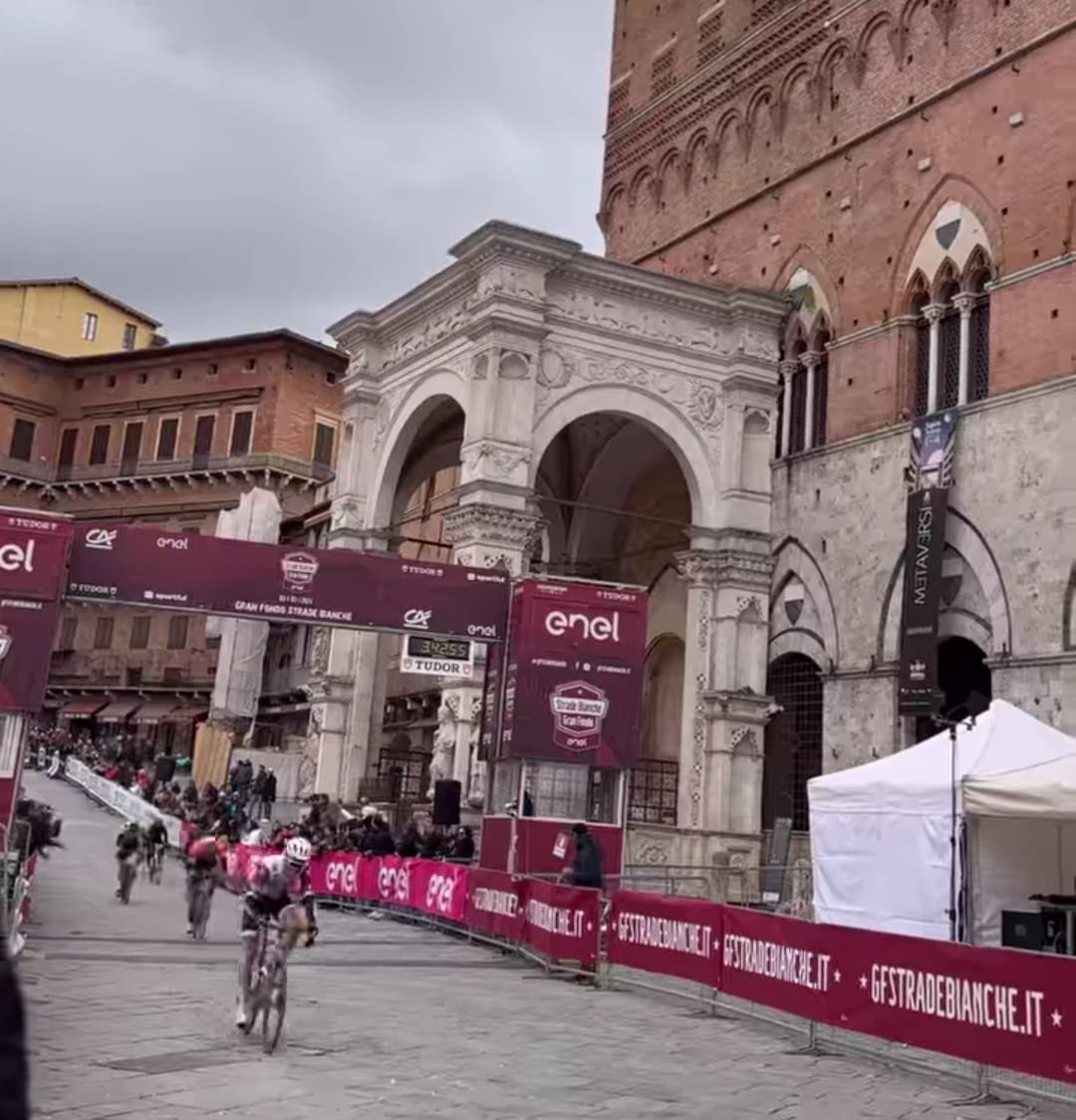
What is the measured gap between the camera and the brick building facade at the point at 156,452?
155 ft

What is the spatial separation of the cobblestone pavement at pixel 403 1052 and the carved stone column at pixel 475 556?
697 centimetres

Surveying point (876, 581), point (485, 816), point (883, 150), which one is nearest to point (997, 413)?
point (876, 581)

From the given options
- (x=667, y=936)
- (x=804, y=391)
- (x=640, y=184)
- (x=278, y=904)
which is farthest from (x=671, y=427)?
(x=278, y=904)

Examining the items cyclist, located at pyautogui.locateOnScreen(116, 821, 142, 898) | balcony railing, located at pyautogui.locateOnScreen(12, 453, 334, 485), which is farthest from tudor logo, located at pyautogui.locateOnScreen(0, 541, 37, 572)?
balcony railing, located at pyautogui.locateOnScreen(12, 453, 334, 485)

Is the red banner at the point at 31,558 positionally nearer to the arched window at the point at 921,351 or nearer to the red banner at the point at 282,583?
the red banner at the point at 282,583

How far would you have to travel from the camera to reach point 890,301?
2356 cm

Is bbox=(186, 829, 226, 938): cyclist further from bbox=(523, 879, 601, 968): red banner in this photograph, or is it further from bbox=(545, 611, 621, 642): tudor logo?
bbox=(545, 611, 621, 642): tudor logo

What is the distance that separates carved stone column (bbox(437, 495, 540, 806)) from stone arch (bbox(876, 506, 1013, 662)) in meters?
6.34

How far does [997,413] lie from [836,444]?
378cm

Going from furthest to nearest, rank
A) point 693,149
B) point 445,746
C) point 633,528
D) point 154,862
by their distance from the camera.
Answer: point 633,528, point 693,149, point 154,862, point 445,746

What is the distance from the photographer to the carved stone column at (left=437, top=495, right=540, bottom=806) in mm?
21062

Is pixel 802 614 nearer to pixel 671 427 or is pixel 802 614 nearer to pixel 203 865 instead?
pixel 671 427

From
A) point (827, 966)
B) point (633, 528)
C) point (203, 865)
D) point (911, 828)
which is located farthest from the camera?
point (633, 528)

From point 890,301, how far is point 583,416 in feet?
18.9
